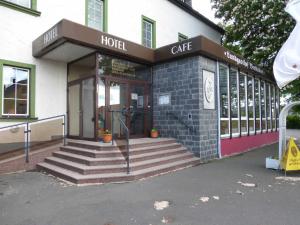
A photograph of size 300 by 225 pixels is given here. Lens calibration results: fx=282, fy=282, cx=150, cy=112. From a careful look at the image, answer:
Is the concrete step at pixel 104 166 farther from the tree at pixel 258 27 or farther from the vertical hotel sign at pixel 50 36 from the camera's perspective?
the tree at pixel 258 27

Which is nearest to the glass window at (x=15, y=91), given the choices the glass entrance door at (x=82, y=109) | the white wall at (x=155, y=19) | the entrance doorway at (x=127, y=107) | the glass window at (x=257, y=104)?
the glass entrance door at (x=82, y=109)

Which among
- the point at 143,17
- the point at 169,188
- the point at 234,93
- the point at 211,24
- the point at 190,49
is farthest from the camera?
the point at 211,24

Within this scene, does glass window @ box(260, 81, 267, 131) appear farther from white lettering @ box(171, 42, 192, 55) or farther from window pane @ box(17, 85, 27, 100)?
window pane @ box(17, 85, 27, 100)

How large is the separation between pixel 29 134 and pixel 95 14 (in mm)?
4937

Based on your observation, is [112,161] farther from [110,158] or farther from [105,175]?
[105,175]

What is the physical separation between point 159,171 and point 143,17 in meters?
7.47

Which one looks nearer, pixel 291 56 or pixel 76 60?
pixel 291 56

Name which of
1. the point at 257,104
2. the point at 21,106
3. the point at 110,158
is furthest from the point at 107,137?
the point at 257,104

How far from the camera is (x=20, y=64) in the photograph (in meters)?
8.20

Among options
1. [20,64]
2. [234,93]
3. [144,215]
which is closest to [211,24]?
[234,93]

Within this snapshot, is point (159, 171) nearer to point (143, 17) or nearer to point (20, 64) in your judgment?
point (20, 64)

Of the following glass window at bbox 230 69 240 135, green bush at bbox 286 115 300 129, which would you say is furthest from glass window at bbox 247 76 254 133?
green bush at bbox 286 115 300 129

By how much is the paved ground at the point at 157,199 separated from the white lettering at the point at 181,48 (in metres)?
3.98

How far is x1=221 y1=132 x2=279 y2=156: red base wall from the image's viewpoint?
10217 mm
